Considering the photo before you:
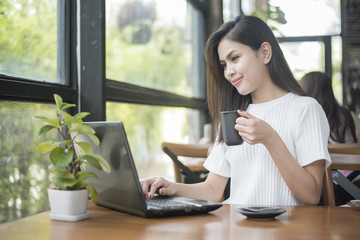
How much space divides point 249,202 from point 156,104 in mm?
1370

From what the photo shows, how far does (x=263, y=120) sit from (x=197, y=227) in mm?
620

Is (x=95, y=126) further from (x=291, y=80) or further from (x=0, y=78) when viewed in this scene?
(x=291, y=80)

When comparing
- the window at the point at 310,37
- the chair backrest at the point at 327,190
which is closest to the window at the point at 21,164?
the chair backrest at the point at 327,190

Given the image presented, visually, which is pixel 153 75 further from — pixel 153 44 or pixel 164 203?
pixel 164 203

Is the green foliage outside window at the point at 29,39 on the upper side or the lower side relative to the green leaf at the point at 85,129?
upper

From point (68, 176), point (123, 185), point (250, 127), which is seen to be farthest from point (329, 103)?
point (68, 176)

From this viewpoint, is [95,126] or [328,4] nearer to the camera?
[95,126]

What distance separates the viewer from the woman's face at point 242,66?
1.66 m

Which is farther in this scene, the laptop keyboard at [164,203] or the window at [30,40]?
the window at [30,40]

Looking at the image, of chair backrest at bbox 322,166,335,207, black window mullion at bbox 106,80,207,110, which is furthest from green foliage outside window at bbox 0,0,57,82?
chair backrest at bbox 322,166,335,207

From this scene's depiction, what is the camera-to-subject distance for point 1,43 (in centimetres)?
154

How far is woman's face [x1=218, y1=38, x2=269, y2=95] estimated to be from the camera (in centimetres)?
166

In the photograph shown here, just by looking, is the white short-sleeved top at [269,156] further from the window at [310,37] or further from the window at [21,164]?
the window at [310,37]

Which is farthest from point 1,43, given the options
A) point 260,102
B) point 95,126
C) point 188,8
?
point 188,8
